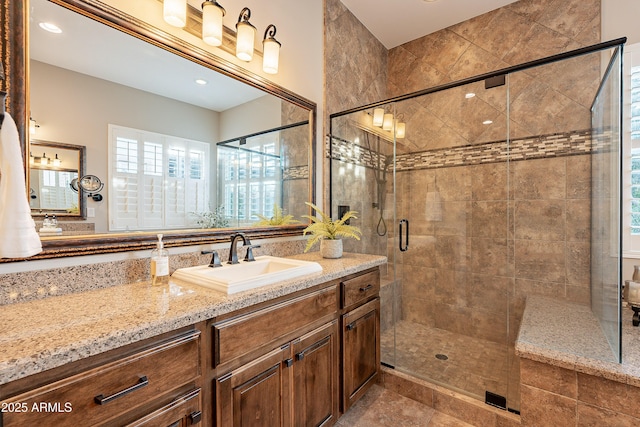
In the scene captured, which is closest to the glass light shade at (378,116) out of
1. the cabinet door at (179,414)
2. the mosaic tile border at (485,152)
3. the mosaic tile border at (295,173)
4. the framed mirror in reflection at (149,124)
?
the mosaic tile border at (485,152)

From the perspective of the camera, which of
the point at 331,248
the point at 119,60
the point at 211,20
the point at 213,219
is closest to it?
the point at 119,60

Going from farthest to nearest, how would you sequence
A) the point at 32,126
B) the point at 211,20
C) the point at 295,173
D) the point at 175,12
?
the point at 295,173
the point at 211,20
the point at 175,12
the point at 32,126

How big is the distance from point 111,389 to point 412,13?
11.4ft

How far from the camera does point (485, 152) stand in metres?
2.57

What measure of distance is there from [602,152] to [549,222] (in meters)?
0.65

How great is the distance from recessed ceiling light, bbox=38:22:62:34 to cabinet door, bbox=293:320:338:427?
1629mm

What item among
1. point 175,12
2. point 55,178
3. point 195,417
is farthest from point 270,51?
point 195,417

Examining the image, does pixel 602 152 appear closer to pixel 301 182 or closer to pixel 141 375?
pixel 301 182

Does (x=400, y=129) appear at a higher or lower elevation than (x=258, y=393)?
higher

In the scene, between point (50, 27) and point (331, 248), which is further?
point (331, 248)

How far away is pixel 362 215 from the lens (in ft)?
9.14

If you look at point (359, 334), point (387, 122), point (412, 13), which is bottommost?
point (359, 334)

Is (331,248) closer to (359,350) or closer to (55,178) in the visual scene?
(359,350)

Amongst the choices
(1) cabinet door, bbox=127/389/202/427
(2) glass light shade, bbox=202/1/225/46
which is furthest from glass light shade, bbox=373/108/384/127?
(1) cabinet door, bbox=127/389/202/427
